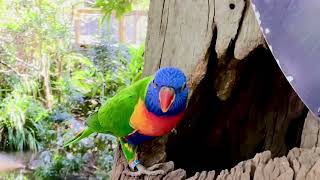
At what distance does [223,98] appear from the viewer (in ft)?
3.19

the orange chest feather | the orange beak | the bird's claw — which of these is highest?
the orange beak

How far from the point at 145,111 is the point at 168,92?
0.23 ft

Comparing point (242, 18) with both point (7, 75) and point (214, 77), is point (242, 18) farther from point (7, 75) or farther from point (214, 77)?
point (7, 75)

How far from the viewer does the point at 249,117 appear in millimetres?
1069

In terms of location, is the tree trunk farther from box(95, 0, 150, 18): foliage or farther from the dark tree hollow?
box(95, 0, 150, 18): foliage

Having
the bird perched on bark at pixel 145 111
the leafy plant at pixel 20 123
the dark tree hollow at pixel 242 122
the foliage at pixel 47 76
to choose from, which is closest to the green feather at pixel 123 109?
the bird perched on bark at pixel 145 111

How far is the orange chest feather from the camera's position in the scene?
829 mm

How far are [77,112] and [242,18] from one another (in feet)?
9.84

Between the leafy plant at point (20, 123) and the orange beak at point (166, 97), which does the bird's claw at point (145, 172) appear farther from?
the leafy plant at point (20, 123)

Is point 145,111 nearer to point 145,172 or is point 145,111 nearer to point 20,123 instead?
point 145,172

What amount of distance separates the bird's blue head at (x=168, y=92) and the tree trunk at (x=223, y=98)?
10 centimetres

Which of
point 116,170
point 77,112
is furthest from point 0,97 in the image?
point 116,170

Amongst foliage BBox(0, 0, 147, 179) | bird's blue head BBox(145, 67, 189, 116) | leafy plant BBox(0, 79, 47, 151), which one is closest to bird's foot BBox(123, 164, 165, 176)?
bird's blue head BBox(145, 67, 189, 116)

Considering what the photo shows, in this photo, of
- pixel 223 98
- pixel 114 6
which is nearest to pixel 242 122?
pixel 223 98
